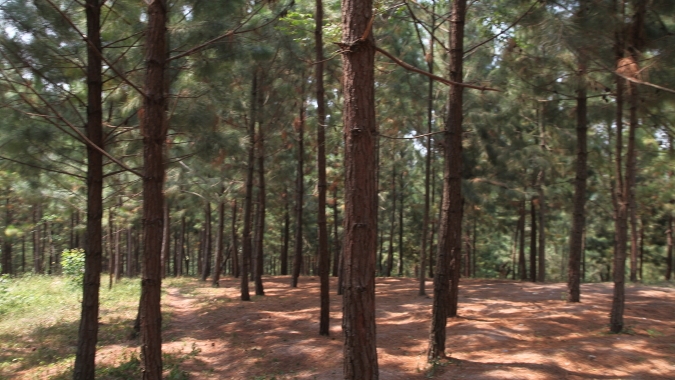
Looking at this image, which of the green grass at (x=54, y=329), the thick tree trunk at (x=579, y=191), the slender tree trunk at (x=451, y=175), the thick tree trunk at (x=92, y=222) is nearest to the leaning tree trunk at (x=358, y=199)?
the slender tree trunk at (x=451, y=175)

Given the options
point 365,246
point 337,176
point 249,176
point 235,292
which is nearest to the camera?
point 365,246

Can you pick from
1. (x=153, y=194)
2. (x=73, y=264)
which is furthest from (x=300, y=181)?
(x=153, y=194)

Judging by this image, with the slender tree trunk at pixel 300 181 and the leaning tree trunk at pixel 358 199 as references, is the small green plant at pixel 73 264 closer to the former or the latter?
the slender tree trunk at pixel 300 181

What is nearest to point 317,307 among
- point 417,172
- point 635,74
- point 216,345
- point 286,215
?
point 216,345

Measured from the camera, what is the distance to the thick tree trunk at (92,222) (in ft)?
22.3

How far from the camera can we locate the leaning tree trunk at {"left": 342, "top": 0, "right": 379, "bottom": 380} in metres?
3.94

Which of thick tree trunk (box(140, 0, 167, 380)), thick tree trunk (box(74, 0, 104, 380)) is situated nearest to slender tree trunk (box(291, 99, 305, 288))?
thick tree trunk (box(74, 0, 104, 380))

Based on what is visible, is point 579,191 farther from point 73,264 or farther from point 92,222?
point 73,264

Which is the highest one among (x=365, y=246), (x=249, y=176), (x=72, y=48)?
(x=72, y=48)

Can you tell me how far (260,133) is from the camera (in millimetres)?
15781

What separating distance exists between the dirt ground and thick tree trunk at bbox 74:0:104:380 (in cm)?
184

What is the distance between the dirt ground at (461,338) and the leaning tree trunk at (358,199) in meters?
3.56

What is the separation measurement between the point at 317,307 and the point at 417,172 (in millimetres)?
16800

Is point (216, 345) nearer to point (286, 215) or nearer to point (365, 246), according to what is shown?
point (365, 246)
